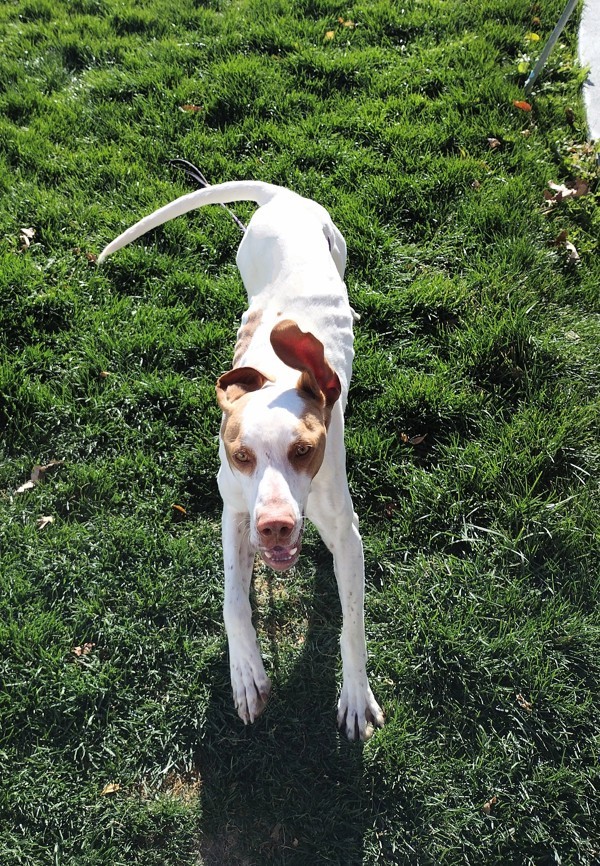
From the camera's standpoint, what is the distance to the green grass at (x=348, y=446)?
2.87m

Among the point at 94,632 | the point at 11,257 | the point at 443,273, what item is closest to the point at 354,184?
the point at 443,273

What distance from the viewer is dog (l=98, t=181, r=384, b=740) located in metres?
2.35

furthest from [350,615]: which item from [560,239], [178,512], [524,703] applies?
[560,239]

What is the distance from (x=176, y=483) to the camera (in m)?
3.80

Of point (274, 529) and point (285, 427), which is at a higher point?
point (285, 427)

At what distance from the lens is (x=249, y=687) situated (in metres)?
2.89

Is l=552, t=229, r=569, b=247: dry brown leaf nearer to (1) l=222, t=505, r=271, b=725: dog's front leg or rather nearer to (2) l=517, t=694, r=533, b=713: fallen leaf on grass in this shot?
(2) l=517, t=694, r=533, b=713: fallen leaf on grass

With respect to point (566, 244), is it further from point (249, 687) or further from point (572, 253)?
point (249, 687)

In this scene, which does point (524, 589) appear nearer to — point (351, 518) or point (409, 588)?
point (409, 588)

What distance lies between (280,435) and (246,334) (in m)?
0.92

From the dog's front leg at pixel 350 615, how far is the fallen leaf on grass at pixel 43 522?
1.45m

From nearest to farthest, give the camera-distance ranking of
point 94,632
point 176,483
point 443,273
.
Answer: point 94,632
point 176,483
point 443,273

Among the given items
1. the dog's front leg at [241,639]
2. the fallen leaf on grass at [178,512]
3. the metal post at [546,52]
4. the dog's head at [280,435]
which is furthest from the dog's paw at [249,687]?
the metal post at [546,52]

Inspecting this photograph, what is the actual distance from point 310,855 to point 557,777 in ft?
3.12
